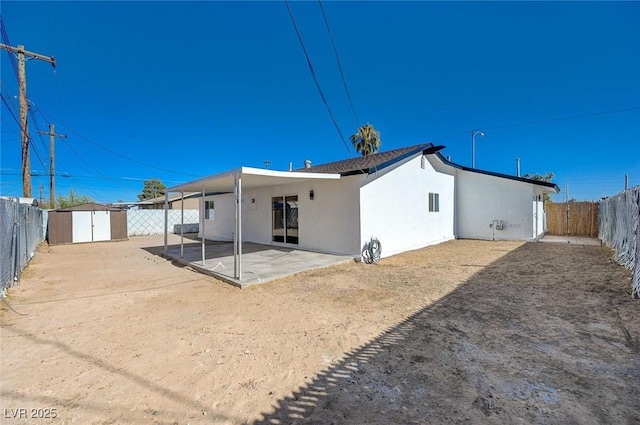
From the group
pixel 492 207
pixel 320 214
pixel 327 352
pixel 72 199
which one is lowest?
pixel 327 352

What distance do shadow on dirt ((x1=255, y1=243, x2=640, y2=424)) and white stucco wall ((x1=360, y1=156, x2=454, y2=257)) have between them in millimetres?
4335

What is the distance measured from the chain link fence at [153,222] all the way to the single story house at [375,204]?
600cm

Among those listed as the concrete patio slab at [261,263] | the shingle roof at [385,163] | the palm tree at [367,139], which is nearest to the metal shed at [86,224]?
the concrete patio slab at [261,263]

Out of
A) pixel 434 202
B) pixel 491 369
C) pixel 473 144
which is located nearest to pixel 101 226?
pixel 434 202

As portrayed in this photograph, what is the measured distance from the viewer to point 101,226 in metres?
15.3

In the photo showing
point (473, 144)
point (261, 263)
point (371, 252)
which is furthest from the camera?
point (473, 144)

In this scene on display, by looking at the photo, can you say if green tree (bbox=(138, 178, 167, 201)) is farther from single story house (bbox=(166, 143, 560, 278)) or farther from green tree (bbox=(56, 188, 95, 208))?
single story house (bbox=(166, 143, 560, 278))

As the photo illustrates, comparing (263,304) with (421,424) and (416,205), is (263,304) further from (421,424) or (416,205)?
(416,205)

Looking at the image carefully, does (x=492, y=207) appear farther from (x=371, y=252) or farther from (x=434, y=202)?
(x=371, y=252)

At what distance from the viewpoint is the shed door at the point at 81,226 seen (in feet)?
47.3

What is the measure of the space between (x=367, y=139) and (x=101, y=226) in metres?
19.8

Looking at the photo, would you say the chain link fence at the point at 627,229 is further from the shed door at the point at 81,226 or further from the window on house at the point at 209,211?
the shed door at the point at 81,226

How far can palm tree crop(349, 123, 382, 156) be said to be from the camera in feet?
76.8

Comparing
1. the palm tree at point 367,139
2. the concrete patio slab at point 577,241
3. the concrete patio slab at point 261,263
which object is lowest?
the concrete patio slab at point 261,263
